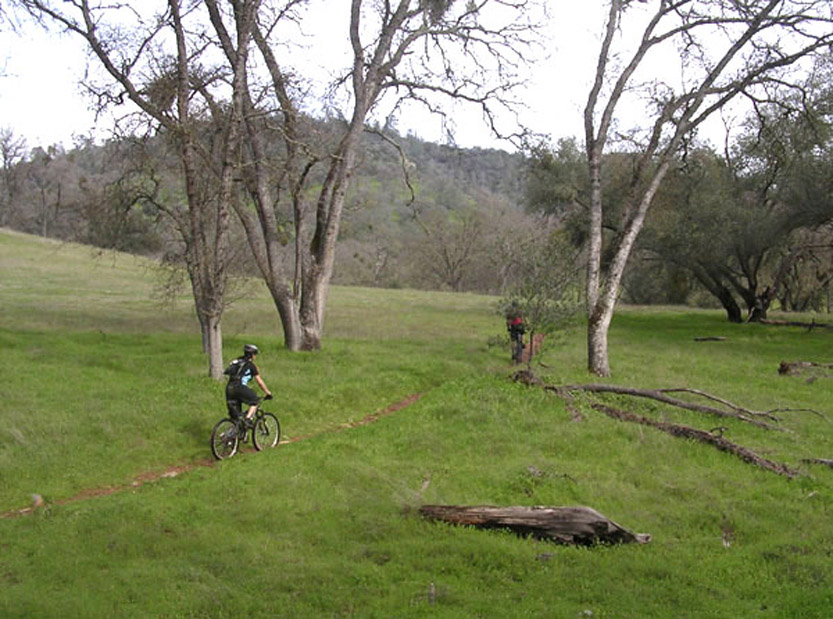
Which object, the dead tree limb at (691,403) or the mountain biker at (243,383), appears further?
the dead tree limb at (691,403)

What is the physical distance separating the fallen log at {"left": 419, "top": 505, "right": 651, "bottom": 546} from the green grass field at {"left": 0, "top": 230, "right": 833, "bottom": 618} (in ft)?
0.74

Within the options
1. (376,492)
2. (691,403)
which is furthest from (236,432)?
(691,403)

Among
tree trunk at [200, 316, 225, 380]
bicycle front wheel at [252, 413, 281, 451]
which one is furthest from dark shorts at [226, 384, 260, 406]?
tree trunk at [200, 316, 225, 380]

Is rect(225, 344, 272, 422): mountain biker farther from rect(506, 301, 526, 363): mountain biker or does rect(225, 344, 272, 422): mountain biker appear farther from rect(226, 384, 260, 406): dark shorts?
rect(506, 301, 526, 363): mountain biker

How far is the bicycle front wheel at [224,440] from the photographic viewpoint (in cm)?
1204

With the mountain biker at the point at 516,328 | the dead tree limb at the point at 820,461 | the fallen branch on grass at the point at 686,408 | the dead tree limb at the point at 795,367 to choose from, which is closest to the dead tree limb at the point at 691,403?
the fallen branch on grass at the point at 686,408

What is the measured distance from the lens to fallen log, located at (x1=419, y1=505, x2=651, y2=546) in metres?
8.28

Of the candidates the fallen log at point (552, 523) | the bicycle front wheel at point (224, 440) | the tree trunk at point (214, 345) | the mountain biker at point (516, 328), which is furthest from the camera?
the mountain biker at point (516, 328)

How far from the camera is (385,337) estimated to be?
2706 cm

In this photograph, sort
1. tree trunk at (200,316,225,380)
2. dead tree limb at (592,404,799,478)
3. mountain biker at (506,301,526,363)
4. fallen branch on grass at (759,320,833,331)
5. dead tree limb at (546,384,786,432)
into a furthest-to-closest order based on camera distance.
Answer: fallen branch on grass at (759,320,833,331) < mountain biker at (506,301,526,363) < tree trunk at (200,316,225,380) < dead tree limb at (546,384,786,432) < dead tree limb at (592,404,799,478)

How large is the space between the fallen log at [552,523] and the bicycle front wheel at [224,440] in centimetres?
461

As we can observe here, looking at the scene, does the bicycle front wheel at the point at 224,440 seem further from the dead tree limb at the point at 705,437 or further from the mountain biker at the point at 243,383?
the dead tree limb at the point at 705,437

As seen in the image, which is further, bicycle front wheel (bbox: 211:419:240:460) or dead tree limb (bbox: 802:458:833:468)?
bicycle front wheel (bbox: 211:419:240:460)

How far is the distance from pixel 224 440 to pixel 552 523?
235 inches
